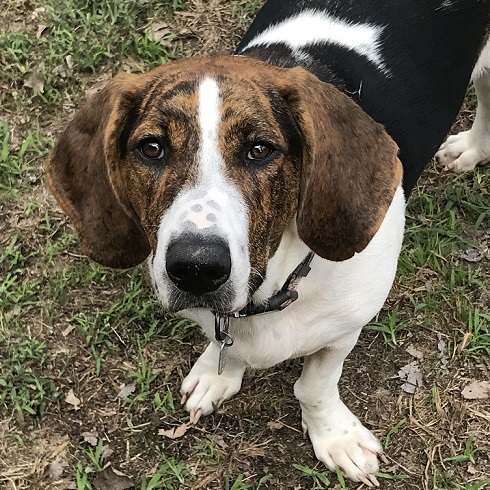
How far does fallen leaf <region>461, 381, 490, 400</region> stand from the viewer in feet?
13.3

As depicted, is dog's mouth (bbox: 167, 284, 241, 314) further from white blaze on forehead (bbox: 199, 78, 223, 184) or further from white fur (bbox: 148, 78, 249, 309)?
white blaze on forehead (bbox: 199, 78, 223, 184)

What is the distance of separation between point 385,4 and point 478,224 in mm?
1649

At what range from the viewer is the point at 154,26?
17.6 feet

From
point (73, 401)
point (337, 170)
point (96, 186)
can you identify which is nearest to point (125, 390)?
point (73, 401)

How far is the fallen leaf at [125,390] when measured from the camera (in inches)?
163

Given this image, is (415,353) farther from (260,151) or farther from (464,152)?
(260,151)

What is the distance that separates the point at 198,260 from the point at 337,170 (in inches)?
24.8

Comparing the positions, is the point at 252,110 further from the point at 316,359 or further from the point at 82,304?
the point at 82,304

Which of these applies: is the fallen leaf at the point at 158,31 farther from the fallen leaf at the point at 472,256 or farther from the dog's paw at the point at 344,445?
the dog's paw at the point at 344,445

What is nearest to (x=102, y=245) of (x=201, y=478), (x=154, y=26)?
(x=201, y=478)

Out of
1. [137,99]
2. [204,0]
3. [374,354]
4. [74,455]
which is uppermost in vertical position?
[137,99]

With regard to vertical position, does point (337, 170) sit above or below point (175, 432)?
above

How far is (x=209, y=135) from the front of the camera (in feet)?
8.13

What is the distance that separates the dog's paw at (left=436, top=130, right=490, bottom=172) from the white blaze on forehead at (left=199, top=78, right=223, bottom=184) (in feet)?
8.36
